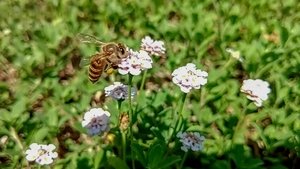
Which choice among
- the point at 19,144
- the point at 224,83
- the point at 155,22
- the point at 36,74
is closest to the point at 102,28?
the point at 155,22

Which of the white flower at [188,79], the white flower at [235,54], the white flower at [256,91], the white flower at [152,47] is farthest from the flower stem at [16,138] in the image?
the white flower at [235,54]

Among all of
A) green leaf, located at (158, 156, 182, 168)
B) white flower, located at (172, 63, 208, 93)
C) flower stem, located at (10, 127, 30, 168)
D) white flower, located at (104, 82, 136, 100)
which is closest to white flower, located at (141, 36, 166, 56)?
white flower, located at (104, 82, 136, 100)

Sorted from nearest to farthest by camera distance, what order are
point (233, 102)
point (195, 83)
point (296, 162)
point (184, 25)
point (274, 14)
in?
point (195, 83)
point (296, 162)
point (233, 102)
point (184, 25)
point (274, 14)

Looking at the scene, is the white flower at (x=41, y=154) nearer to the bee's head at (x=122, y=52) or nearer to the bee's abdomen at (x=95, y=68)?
the bee's abdomen at (x=95, y=68)

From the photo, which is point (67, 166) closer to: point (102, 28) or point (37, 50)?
point (37, 50)

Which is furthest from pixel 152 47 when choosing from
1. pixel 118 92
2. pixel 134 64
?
pixel 134 64
